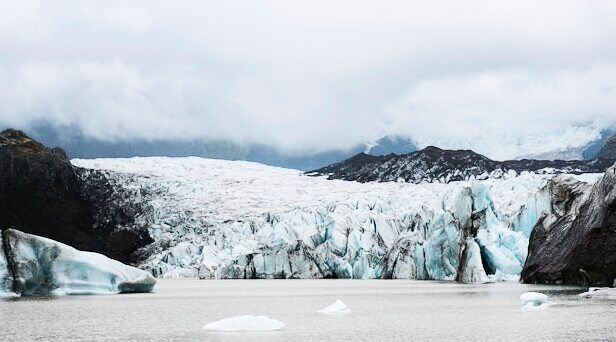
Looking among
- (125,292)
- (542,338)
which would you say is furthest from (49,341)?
(125,292)

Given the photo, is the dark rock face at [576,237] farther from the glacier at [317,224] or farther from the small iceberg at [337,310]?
the small iceberg at [337,310]

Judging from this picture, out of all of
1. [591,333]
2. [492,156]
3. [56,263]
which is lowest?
[591,333]

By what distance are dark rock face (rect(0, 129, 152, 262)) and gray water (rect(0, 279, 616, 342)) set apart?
59.8 metres

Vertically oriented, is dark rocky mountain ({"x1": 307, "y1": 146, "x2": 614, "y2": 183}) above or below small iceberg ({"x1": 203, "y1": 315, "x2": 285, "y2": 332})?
above

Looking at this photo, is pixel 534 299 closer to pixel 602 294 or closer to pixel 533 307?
pixel 533 307

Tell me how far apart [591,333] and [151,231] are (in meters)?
72.6

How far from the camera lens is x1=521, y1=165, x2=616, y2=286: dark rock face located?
31.1m

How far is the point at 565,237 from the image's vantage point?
117 feet

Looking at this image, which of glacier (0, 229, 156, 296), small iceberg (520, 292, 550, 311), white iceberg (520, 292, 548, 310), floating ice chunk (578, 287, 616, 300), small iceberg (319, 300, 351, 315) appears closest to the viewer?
small iceberg (520, 292, 550, 311)

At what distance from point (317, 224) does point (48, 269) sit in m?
36.1

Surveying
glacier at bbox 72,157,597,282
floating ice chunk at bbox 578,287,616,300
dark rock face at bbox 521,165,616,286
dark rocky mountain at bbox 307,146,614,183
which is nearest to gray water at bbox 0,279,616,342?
floating ice chunk at bbox 578,287,616,300

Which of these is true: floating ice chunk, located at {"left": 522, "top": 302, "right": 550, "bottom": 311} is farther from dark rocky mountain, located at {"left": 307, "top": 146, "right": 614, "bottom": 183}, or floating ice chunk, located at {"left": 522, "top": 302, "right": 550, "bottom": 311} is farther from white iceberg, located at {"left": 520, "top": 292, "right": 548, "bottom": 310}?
dark rocky mountain, located at {"left": 307, "top": 146, "right": 614, "bottom": 183}

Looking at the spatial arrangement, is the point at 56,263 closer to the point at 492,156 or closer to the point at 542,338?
the point at 542,338

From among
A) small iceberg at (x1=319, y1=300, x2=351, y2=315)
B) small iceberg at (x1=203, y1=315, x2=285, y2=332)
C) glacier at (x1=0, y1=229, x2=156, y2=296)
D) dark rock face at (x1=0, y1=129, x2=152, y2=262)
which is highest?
dark rock face at (x1=0, y1=129, x2=152, y2=262)
